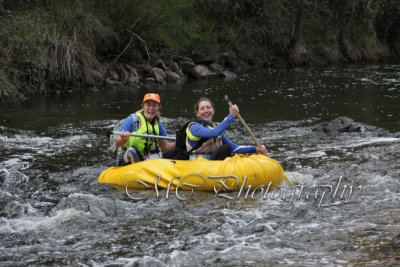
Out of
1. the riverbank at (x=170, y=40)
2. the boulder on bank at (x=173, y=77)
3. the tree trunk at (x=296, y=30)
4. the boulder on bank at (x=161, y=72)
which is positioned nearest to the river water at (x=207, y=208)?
the riverbank at (x=170, y=40)

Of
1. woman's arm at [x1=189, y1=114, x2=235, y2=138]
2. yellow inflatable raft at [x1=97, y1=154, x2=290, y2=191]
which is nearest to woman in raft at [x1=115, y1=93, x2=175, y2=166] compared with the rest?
yellow inflatable raft at [x1=97, y1=154, x2=290, y2=191]

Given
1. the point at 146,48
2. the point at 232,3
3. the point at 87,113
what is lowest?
the point at 87,113

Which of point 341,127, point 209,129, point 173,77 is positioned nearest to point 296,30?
point 173,77

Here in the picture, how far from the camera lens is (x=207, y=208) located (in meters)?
4.79

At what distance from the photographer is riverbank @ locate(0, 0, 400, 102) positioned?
508 inches

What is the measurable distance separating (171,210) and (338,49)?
1869 cm

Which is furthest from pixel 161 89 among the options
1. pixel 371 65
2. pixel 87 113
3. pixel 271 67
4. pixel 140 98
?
pixel 371 65

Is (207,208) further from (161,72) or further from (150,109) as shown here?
(161,72)

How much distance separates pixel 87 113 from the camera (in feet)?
35.5

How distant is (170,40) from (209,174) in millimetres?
13081

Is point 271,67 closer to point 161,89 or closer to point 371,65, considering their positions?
point 371,65

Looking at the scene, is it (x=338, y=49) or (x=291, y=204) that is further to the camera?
(x=338, y=49)

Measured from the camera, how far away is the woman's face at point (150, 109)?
596 cm

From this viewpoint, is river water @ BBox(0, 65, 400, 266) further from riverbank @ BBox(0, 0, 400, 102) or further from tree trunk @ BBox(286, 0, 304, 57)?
tree trunk @ BBox(286, 0, 304, 57)
